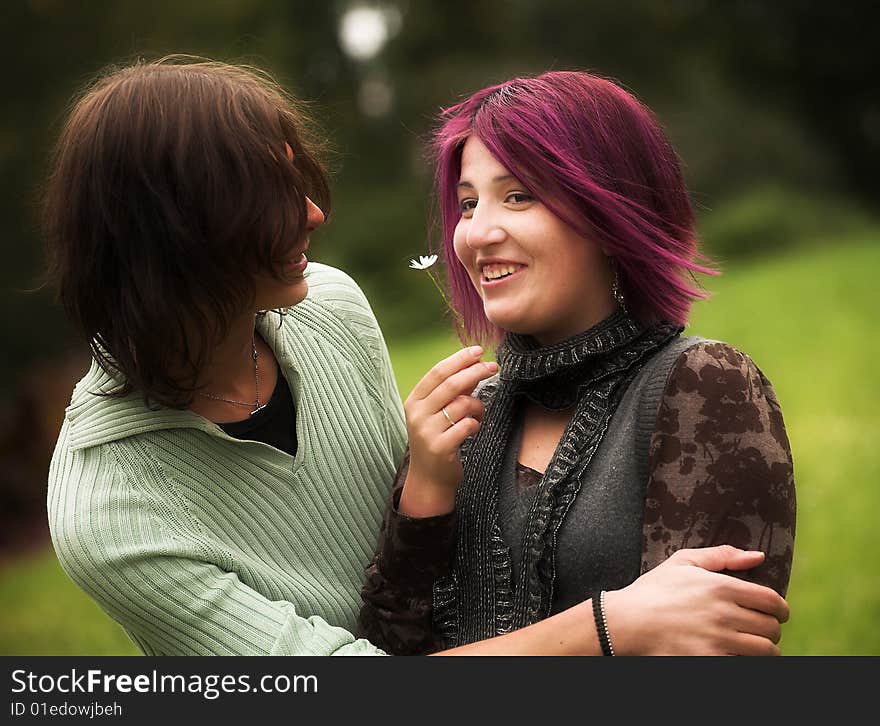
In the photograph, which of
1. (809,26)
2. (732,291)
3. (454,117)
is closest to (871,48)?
(809,26)

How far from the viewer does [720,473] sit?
6.76ft

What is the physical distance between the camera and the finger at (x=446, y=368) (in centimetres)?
231

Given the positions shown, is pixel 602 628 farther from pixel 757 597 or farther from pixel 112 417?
pixel 112 417

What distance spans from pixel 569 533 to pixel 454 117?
2.92 ft

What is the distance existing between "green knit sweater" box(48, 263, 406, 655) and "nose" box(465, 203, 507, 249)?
60cm

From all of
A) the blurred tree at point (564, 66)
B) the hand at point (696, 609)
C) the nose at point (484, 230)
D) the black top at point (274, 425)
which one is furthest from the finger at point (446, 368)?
the blurred tree at point (564, 66)

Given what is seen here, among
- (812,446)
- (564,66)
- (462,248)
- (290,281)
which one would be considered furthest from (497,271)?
(564,66)

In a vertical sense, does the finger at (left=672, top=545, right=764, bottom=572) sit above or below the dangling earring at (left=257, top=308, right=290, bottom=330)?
below

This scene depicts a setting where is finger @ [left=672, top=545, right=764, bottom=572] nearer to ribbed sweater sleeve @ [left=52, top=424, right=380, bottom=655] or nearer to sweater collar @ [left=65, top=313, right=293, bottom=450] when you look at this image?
ribbed sweater sleeve @ [left=52, top=424, right=380, bottom=655]

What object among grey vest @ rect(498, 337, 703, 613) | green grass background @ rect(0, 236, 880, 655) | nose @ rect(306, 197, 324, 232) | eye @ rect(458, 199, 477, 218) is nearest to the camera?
grey vest @ rect(498, 337, 703, 613)

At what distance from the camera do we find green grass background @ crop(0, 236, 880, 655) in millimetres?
5781

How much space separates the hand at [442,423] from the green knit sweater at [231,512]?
0.34 m

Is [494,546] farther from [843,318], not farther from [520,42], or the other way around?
[520,42]

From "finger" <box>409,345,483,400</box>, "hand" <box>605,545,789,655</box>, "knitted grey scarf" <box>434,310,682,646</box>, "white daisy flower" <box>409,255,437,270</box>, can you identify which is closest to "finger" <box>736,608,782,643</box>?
"hand" <box>605,545,789,655</box>
